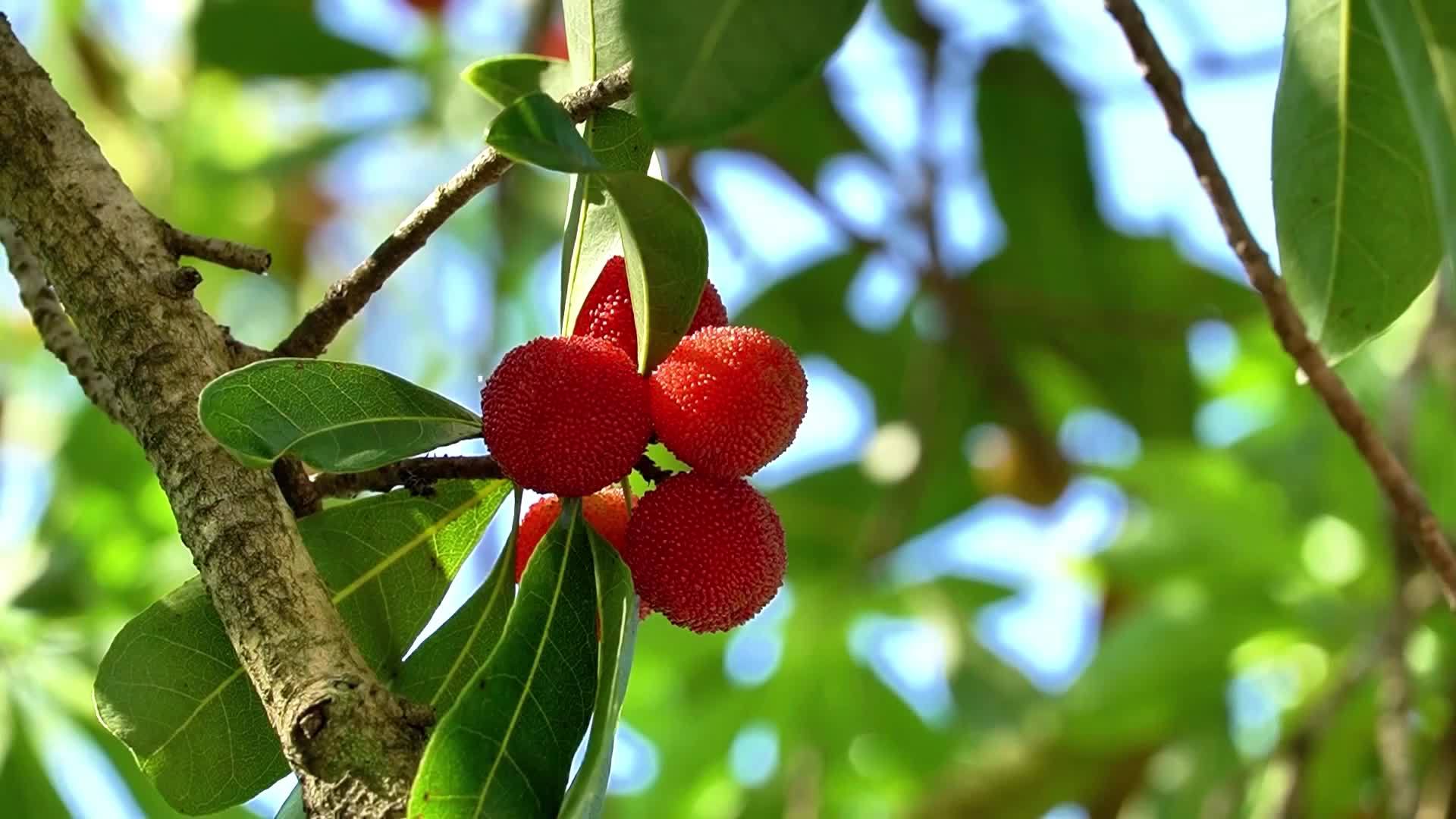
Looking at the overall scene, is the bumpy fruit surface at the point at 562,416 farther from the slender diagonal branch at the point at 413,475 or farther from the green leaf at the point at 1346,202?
the green leaf at the point at 1346,202

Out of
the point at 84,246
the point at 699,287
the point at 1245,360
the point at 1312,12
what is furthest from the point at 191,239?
the point at 1245,360

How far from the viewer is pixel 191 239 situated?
1041mm

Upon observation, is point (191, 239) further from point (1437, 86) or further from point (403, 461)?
point (1437, 86)

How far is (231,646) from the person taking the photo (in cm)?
107

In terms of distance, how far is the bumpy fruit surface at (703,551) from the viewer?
1119 mm

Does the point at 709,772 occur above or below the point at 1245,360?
below

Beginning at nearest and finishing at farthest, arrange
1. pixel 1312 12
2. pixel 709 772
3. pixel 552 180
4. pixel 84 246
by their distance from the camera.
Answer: pixel 84 246
pixel 1312 12
pixel 709 772
pixel 552 180

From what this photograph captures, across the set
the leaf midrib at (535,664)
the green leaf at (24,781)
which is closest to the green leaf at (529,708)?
the leaf midrib at (535,664)

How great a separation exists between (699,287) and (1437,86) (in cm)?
55

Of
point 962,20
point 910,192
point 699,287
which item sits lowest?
point 699,287

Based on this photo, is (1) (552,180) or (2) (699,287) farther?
(1) (552,180)

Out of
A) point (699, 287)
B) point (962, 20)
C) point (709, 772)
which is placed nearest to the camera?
point (699, 287)

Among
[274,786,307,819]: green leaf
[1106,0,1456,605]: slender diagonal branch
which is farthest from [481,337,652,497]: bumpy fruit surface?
[1106,0,1456,605]: slender diagonal branch

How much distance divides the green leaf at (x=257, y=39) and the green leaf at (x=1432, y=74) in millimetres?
2588
